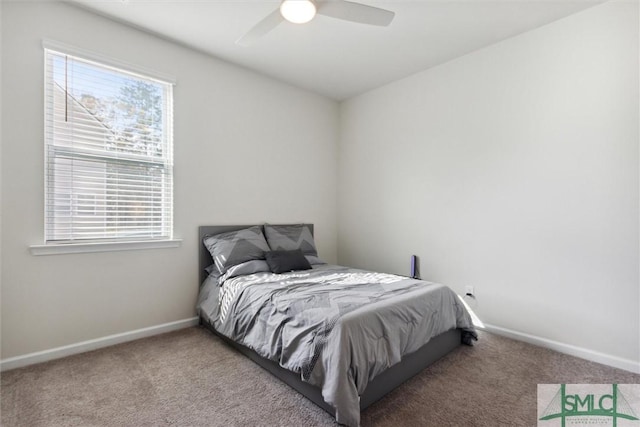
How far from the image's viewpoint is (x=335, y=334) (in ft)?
5.65

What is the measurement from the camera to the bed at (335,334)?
1674mm

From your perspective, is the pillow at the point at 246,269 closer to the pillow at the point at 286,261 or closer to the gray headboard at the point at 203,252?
the pillow at the point at 286,261

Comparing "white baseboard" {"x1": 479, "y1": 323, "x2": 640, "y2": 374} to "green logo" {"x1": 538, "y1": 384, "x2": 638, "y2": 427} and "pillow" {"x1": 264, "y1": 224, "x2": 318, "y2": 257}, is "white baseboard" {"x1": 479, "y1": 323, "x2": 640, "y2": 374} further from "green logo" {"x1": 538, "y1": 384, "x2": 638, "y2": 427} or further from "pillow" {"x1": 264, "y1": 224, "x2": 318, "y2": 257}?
"pillow" {"x1": 264, "y1": 224, "x2": 318, "y2": 257}

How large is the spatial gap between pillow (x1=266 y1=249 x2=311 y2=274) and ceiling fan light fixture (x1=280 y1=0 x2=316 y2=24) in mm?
2035

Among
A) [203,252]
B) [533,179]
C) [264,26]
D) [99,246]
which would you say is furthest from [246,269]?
[533,179]

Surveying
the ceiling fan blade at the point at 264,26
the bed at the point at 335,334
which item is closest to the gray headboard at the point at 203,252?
the bed at the point at 335,334

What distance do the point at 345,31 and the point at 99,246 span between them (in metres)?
2.80

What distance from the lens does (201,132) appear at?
3162mm

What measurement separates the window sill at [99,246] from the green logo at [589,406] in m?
3.08

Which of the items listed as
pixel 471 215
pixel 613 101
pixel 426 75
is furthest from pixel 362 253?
pixel 613 101

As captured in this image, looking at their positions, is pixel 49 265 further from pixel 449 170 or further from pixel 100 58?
pixel 449 170

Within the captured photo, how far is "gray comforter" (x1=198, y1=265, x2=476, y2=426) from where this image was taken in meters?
1.68

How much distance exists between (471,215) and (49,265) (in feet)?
12.2

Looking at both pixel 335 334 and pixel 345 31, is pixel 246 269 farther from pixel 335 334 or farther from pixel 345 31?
pixel 345 31
